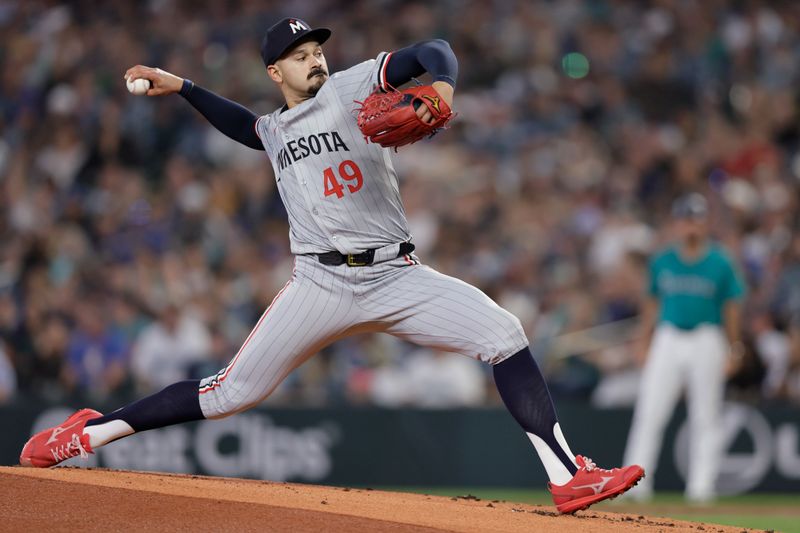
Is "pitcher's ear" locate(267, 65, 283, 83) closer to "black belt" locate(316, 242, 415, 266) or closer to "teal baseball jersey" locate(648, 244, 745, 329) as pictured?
"black belt" locate(316, 242, 415, 266)

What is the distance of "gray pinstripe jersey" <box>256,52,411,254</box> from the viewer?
4785mm

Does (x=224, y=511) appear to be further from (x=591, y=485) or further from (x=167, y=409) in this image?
(x=591, y=485)

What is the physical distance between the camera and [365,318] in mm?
4836

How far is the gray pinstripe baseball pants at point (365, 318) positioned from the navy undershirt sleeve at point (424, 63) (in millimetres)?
740

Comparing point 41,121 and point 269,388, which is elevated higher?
point 41,121

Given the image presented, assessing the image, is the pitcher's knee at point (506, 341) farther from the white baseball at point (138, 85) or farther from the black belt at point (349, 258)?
the white baseball at point (138, 85)

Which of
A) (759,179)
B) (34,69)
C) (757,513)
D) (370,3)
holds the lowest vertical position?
(757,513)

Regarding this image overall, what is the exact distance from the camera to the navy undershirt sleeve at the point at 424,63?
440 cm

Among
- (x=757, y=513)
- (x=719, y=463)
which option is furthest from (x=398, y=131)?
(x=719, y=463)

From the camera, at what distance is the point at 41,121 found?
496 inches

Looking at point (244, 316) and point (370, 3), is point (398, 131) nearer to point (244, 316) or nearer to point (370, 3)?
point (244, 316)

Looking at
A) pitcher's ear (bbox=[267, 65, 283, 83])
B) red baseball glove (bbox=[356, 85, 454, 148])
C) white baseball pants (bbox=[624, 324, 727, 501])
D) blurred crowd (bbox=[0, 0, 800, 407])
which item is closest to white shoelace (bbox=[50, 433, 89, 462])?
pitcher's ear (bbox=[267, 65, 283, 83])

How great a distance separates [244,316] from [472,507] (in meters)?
5.81

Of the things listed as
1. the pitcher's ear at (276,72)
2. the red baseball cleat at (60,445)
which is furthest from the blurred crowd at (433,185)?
the pitcher's ear at (276,72)
